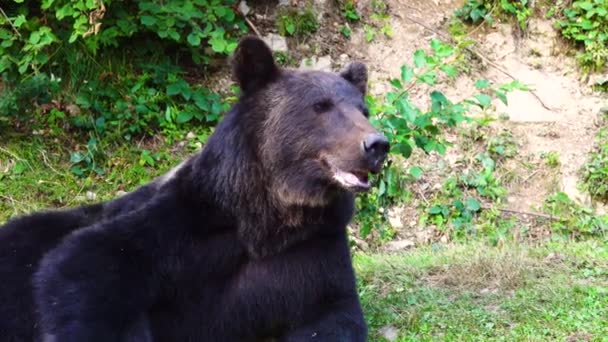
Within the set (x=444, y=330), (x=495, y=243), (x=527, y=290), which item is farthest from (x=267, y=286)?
(x=495, y=243)

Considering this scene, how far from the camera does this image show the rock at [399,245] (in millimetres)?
8967

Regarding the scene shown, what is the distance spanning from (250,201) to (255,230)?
16 centimetres

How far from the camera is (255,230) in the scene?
491 centimetres

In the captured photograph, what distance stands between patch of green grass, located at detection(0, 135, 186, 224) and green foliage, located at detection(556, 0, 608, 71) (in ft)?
15.0

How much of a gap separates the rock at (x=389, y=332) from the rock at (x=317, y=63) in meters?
5.12

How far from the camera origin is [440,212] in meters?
9.43

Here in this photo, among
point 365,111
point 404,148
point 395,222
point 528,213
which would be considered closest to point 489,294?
point 404,148

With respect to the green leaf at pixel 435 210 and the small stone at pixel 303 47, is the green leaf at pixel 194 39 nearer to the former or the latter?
the small stone at pixel 303 47

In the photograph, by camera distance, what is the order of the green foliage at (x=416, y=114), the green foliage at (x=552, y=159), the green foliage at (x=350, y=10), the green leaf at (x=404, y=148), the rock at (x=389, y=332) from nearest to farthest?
the rock at (x=389, y=332) → the green foliage at (x=416, y=114) → the green leaf at (x=404, y=148) → the green foliage at (x=552, y=159) → the green foliage at (x=350, y=10)

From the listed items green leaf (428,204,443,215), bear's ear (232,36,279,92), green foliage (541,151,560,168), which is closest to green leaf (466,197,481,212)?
green leaf (428,204,443,215)

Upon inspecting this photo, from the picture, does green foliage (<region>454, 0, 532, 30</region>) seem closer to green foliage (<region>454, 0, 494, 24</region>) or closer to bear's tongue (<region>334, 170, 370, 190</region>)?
green foliage (<region>454, 0, 494, 24</region>)

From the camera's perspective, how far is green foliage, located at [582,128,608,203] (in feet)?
30.9

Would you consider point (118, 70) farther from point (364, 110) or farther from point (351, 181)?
point (351, 181)

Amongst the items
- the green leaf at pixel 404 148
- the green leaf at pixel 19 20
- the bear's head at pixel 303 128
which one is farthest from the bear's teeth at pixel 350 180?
the green leaf at pixel 19 20
